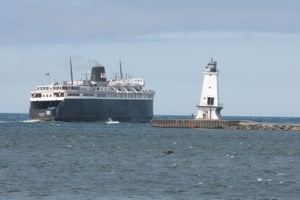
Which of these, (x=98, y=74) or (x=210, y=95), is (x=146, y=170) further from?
(x=98, y=74)

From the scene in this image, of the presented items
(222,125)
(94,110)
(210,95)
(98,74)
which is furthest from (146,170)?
(98,74)

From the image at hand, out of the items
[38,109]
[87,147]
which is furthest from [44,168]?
[38,109]

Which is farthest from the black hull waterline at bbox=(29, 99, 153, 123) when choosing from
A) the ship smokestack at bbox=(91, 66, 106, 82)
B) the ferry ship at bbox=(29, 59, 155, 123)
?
A: the ship smokestack at bbox=(91, 66, 106, 82)

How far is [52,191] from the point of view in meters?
51.1

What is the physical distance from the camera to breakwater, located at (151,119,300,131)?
144 m

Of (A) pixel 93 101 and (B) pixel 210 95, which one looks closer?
(B) pixel 210 95

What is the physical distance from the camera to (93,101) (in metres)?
183

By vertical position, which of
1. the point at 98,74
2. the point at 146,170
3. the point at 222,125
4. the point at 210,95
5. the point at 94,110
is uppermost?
the point at 98,74

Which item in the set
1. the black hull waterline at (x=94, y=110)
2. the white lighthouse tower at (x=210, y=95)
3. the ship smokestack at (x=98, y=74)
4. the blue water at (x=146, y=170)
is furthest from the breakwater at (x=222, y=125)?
the blue water at (x=146, y=170)

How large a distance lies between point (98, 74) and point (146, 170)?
439 ft

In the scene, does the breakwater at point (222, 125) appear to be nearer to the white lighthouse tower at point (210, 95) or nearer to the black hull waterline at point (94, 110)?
the white lighthouse tower at point (210, 95)

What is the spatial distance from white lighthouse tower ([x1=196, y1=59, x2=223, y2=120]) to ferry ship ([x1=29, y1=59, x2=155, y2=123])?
40.9 metres

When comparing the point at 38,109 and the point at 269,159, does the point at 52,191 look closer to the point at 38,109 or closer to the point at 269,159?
the point at 269,159

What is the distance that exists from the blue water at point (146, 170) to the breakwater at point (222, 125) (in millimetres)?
41806
